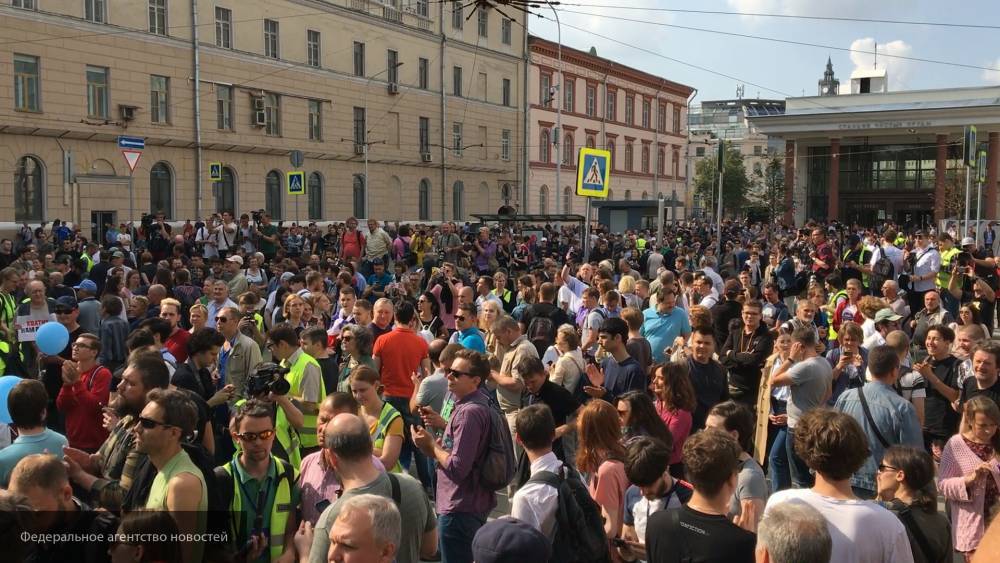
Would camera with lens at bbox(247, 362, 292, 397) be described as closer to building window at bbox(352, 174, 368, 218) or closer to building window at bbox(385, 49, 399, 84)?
building window at bbox(352, 174, 368, 218)

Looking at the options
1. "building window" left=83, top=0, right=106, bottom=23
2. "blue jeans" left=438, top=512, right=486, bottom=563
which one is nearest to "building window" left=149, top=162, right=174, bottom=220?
"building window" left=83, top=0, right=106, bottom=23

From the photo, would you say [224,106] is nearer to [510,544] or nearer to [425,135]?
[425,135]

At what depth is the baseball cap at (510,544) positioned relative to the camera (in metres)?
3.21

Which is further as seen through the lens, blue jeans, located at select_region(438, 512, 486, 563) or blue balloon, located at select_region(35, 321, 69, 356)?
blue balloon, located at select_region(35, 321, 69, 356)

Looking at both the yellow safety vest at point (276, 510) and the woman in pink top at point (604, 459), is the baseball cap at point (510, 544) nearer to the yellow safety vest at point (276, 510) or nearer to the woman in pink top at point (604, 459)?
the woman in pink top at point (604, 459)

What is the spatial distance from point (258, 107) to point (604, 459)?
3446 centimetres

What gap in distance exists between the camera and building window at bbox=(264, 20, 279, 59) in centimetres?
3691

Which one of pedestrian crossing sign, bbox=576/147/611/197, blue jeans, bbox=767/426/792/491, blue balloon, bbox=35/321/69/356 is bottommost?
blue jeans, bbox=767/426/792/491

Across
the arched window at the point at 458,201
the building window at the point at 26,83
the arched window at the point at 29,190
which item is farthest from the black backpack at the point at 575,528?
the arched window at the point at 458,201

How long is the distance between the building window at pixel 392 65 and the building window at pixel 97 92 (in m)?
15.4

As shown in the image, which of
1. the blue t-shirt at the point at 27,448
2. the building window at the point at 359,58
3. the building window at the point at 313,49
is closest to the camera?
the blue t-shirt at the point at 27,448

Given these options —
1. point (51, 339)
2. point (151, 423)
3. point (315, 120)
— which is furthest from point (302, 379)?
point (315, 120)

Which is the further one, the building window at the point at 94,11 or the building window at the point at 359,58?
the building window at the point at 359,58

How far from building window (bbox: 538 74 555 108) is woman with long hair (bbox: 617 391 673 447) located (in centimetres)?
5066
